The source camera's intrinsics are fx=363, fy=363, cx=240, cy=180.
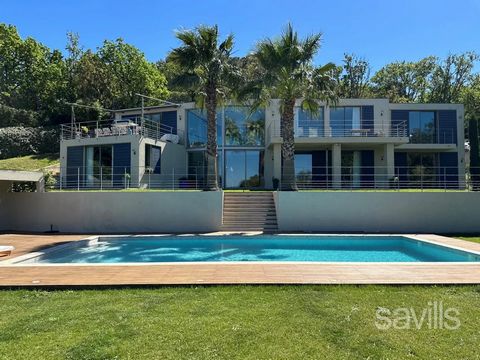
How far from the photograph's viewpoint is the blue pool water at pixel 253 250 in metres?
11.0

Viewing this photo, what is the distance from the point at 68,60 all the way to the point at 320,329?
5010 cm

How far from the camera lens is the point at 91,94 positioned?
39.3 m

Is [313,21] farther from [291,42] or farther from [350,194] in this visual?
[350,194]

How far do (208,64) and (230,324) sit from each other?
43.5 ft

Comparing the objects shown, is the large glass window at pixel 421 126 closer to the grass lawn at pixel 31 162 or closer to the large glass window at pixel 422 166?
the large glass window at pixel 422 166

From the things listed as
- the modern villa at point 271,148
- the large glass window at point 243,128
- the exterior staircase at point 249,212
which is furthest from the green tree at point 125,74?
the exterior staircase at point 249,212

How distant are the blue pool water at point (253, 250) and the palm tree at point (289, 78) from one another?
12.3ft

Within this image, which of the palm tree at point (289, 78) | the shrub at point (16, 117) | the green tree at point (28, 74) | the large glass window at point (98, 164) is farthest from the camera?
the green tree at point (28, 74)

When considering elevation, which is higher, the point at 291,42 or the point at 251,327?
the point at 291,42

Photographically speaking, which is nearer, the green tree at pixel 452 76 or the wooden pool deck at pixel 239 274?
the wooden pool deck at pixel 239 274

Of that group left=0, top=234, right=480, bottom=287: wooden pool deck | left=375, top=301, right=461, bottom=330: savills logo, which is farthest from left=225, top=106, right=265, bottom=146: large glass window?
left=375, top=301, right=461, bottom=330: savills logo

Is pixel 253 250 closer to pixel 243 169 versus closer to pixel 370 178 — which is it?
pixel 243 169

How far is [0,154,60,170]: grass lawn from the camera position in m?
32.0

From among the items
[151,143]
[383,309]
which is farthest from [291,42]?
[383,309]
